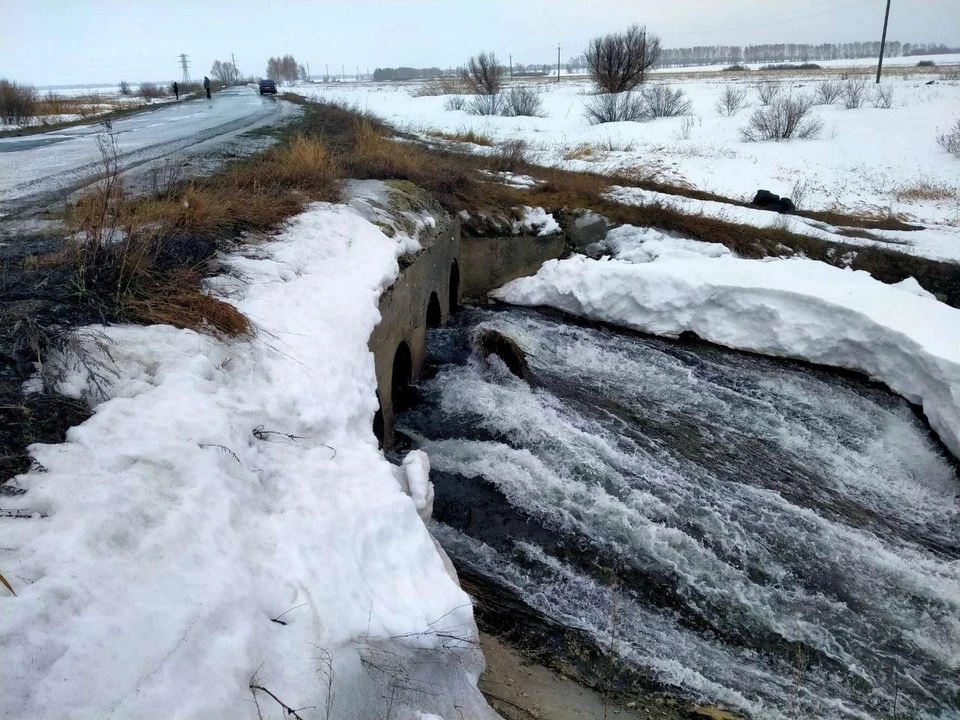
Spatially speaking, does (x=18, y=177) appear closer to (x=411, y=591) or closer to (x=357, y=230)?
(x=357, y=230)

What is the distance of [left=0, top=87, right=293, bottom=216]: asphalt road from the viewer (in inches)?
336

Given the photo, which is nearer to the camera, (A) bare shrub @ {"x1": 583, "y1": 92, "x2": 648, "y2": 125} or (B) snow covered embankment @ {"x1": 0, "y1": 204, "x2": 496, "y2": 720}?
(B) snow covered embankment @ {"x1": 0, "y1": 204, "x2": 496, "y2": 720}

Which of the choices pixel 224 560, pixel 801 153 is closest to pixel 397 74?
pixel 801 153

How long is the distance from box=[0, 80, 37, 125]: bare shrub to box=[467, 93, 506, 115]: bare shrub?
21.0 metres

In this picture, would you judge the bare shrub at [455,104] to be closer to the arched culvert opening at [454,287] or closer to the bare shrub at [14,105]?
the bare shrub at [14,105]

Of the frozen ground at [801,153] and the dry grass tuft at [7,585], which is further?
the frozen ground at [801,153]

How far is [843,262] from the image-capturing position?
12883 mm

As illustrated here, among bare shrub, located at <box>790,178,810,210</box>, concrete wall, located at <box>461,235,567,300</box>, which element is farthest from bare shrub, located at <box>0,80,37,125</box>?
bare shrub, located at <box>790,178,810,210</box>

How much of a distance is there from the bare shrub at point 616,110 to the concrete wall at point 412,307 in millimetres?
21451

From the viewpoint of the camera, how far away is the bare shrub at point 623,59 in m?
32.4

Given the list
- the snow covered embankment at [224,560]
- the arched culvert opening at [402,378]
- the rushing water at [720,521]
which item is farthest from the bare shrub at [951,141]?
the snow covered embankment at [224,560]

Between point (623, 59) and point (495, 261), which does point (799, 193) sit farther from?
point (623, 59)

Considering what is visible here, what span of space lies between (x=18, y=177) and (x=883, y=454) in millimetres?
12686

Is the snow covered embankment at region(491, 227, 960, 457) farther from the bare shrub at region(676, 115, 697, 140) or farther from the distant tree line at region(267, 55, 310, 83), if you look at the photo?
the distant tree line at region(267, 55, 310, 83)
